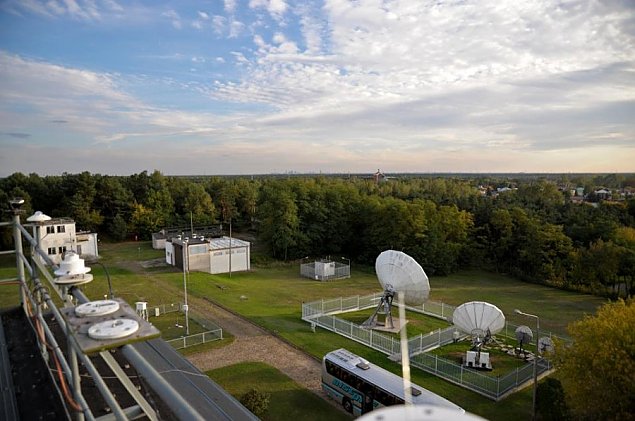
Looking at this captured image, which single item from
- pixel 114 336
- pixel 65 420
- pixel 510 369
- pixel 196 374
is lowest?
pixel 510 369

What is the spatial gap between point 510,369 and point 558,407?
5.77 meters

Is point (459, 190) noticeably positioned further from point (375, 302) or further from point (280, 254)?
point (375, 302)

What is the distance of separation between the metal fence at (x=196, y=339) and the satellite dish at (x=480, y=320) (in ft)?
44.4

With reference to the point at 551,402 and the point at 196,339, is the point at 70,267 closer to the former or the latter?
the point at 551,402

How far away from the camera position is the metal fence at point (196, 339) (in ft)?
75.2

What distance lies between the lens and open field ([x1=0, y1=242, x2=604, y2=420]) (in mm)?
22344

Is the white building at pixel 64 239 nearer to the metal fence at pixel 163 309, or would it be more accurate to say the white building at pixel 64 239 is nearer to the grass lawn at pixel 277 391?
the metal fence at pixel 163 309

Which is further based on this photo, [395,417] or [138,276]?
[138,276]

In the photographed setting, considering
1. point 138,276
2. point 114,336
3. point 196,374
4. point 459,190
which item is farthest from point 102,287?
point 459,190

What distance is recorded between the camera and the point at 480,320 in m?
22.5

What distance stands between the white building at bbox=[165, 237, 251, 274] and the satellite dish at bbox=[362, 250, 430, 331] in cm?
1955

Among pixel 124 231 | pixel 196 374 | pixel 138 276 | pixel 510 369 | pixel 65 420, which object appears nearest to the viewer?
pixel 65 420

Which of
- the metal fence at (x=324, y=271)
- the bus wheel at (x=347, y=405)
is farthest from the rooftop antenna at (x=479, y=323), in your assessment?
the metal fence at (x=324, y=271)

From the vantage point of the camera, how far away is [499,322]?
887 inches
